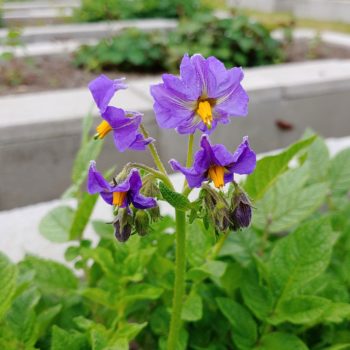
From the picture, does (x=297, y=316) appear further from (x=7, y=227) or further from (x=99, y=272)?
(x=7, y=227)

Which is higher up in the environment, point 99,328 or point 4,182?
point 99,328

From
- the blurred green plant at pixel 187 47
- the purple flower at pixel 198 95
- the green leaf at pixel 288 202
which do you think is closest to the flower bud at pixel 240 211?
the purple flower at pixel 198 95

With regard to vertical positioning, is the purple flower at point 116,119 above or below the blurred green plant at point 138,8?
above

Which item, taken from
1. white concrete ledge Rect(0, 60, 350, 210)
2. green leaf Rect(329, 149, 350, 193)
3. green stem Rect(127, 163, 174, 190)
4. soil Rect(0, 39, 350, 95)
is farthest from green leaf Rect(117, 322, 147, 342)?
soil Rect(0, 39, 350, 95)

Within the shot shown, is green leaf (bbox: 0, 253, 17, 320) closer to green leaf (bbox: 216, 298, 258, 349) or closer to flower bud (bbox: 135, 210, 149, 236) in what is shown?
flower bud (bbox: 135, 210, 149, 236)

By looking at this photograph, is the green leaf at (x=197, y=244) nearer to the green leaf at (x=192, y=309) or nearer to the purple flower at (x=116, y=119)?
the green leaf at (x=192, y=309)

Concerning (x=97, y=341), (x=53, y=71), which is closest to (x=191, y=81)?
(x=97, y=341)

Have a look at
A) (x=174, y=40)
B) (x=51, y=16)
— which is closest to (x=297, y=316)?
(x=174, y=40)
